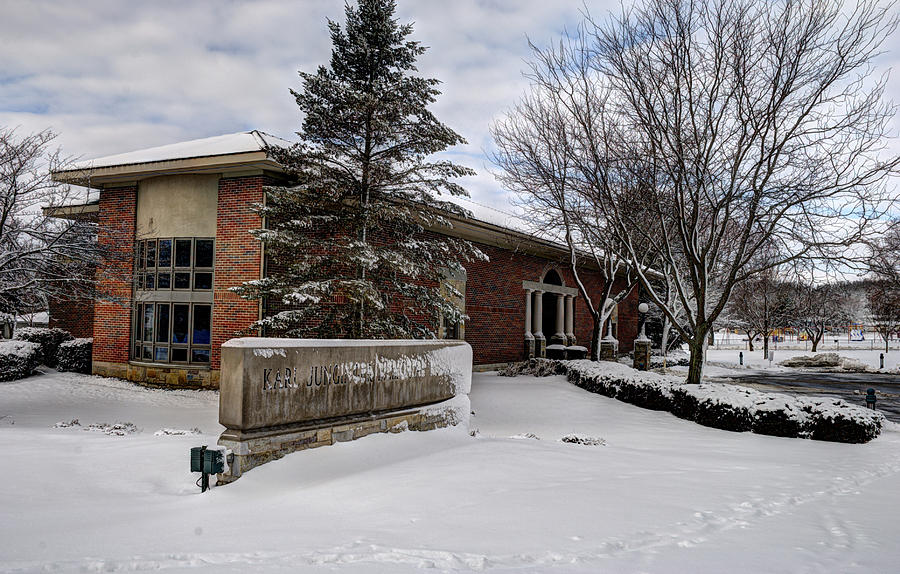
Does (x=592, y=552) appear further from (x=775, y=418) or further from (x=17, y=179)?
(x=17, y=179)

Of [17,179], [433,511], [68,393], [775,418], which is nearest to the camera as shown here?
[433,511]

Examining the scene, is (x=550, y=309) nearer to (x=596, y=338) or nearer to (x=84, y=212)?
(x=596, y=338)

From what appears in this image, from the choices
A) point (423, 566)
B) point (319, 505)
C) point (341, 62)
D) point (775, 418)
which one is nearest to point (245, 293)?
point (341, 62)

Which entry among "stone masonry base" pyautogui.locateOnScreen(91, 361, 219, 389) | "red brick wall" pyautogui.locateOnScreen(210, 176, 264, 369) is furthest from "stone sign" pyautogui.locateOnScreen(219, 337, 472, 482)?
"stone masonry base" pyautogui.locateOnScreen(91, 361, 219, 389)

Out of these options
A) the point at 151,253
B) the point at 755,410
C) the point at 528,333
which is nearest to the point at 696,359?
the point at 755,410

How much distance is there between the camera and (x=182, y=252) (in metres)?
15.4

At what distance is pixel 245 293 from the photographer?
42.8ft

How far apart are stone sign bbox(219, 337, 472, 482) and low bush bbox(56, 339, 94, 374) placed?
488 inches

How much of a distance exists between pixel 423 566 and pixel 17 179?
12.5m

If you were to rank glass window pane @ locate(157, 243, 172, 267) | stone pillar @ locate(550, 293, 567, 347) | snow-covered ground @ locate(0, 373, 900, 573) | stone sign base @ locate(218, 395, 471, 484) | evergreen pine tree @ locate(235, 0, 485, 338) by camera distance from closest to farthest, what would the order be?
snow-covered ground @ locate(0, 373, 900, 573), stone sign base @ locate(218, 395, 471, 484), evergreen pine tree @ locate(235, 0, 485, 338), glass window pane @ locate(157, 243, 172, 267), stone pillar @ locate(550, 293, 567, 347)

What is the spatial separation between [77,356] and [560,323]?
58.8 ft

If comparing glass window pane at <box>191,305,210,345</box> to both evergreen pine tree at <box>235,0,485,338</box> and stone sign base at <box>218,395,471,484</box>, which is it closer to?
evergreen pine tree at <box>235,0,485,338</box>

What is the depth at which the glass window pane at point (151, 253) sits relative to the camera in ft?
51.7

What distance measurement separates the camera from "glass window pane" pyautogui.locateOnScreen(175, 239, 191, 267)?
15.4m
